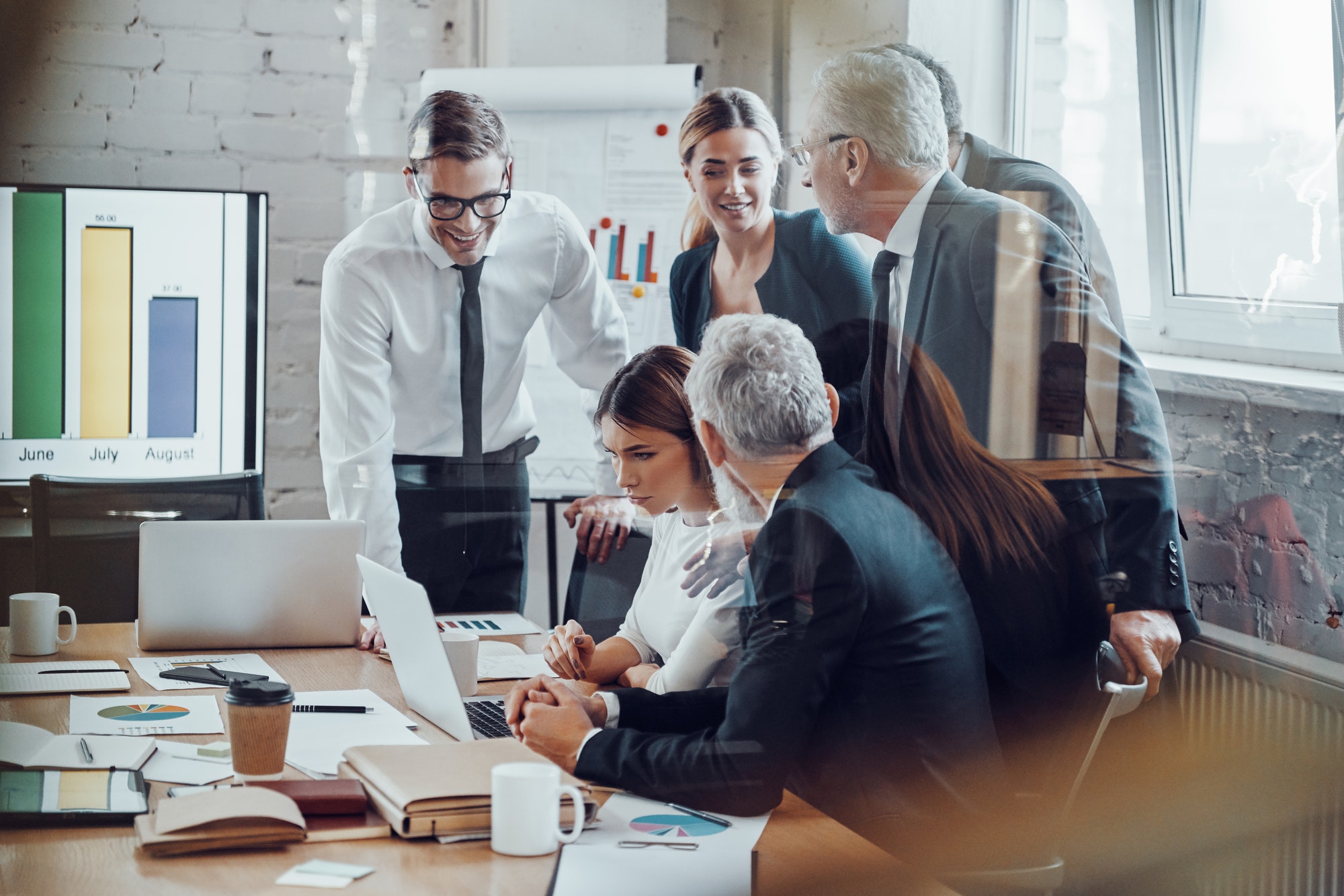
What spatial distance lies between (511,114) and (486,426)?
1.16ft

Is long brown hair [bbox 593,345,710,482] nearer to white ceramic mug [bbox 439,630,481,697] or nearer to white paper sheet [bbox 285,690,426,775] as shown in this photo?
white ceramic mug [bbox 439,630,481,697]

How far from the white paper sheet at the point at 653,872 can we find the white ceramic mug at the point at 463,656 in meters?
0.40

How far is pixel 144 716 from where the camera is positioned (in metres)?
1.18

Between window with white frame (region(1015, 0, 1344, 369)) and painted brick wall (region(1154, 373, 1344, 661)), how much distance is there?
52mm

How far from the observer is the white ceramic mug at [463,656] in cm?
125

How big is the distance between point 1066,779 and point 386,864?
73cm

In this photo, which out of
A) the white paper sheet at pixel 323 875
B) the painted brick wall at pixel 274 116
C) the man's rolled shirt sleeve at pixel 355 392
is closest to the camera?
the white paper sheet at pixel 323 875

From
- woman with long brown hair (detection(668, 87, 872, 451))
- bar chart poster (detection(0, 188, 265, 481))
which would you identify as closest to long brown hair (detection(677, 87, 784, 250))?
→ woman with long brown hair (detection(668, 87, 872, 451))

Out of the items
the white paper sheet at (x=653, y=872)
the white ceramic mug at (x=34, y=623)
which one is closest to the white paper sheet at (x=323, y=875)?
the white paper sheet at (x=653, y=872)

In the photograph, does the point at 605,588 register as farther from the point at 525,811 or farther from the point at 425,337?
the point at 525,811

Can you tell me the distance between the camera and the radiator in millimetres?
1125

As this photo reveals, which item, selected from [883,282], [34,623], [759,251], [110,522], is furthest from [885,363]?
[34,623]

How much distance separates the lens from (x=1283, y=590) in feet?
3.63

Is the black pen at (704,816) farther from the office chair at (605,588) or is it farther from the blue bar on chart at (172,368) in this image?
the blue bar on chart at (172,368)
